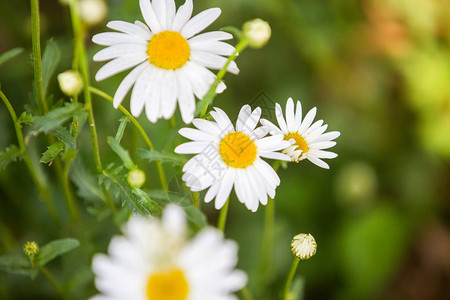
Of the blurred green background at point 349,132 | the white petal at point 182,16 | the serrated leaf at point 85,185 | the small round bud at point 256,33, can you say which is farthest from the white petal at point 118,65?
the blurred green background at point 349,132

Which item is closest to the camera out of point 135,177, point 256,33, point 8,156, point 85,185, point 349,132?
point 256,33

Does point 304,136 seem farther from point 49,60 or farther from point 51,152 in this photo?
point 49,60

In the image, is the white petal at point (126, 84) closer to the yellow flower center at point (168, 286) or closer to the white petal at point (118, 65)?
the white petal at point (118, 65)

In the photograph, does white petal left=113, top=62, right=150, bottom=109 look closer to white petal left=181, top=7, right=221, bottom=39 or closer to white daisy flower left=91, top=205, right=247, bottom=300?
white petal left=181, top=7, right=221, bottom=39

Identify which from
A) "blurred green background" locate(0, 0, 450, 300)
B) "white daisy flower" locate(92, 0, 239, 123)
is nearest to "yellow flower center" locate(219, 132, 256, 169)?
"white daisy flower" locate(92, 0, 239, 123)

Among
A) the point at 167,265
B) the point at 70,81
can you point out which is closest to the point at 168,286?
the point at 167,265

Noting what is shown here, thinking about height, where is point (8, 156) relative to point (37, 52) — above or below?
below

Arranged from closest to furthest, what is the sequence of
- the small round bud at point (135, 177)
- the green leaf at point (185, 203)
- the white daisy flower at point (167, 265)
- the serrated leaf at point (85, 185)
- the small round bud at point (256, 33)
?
1. the white daisy flower at point (167, 265)
2. the small round bud at point (256, 33)
3. the small round bud at point (135, 177)
4. the green leaf at point (185, 203)
5. the serrated leaf at point (85, 185)
